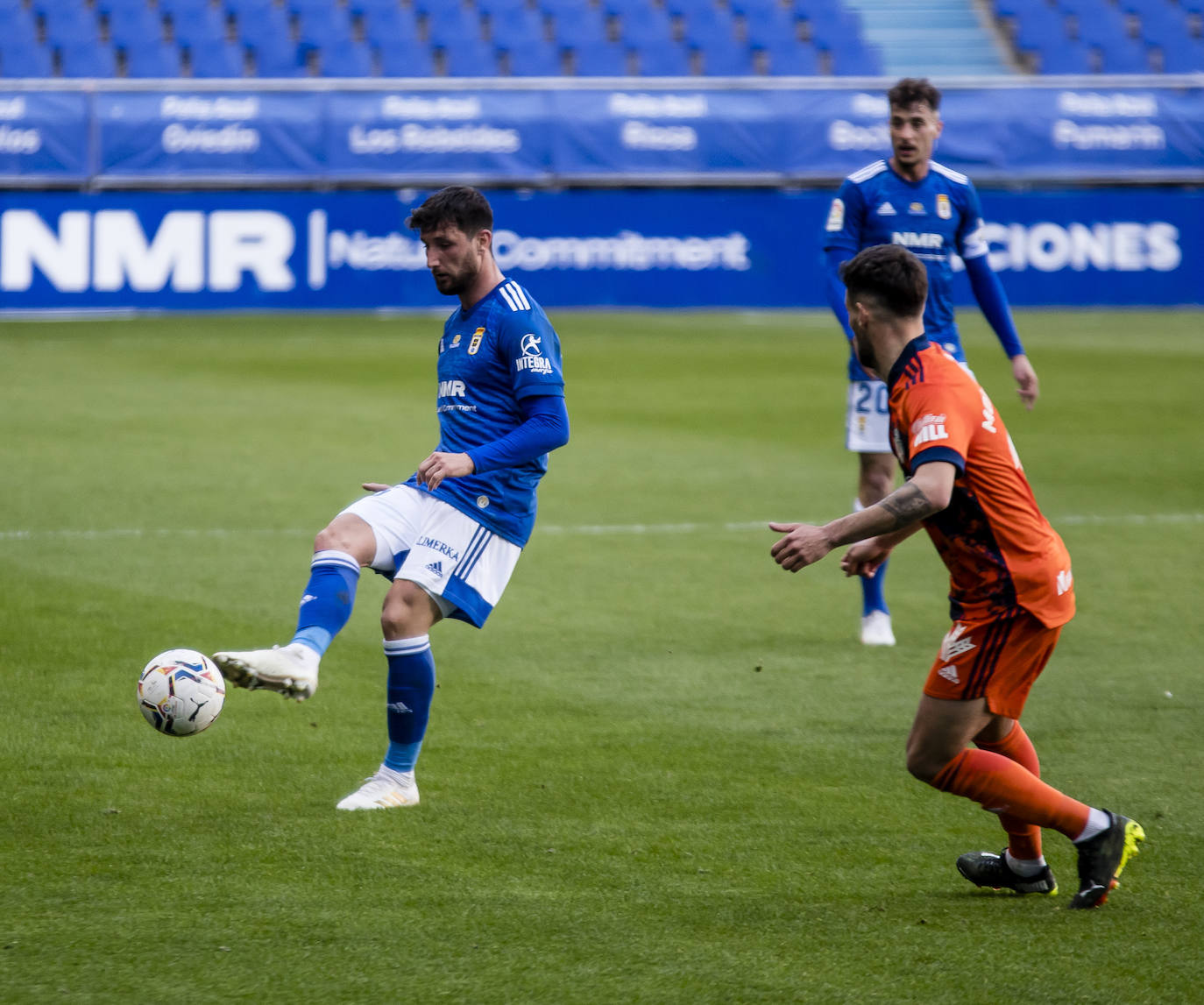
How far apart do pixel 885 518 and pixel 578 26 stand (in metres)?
25.5

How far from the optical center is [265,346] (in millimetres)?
18875

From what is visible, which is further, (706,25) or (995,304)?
(706,25)

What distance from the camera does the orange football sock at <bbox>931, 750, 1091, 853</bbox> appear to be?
4.04m

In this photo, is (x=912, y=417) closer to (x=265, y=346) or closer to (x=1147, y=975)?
(x=1147, y=975)

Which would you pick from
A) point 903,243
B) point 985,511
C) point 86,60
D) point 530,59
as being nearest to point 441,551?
point 985,511

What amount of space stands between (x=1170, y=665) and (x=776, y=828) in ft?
9.31

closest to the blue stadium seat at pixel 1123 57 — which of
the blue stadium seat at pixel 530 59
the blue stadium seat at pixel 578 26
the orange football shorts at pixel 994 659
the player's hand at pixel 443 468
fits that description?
the blue stadium seat at pixel 578 26

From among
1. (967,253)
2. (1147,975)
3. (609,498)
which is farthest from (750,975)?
(609,498)

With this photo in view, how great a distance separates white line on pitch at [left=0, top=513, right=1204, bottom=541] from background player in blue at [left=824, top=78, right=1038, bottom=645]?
7.17 feet

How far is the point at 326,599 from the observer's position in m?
4.58

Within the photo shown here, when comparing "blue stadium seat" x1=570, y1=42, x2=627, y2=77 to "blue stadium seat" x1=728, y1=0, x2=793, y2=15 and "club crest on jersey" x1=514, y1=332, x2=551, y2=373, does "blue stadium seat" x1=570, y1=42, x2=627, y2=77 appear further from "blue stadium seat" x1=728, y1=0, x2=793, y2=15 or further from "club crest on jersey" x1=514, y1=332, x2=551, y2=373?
"club crest on jersey" x1=514, y1=332, x2=551, y2=373

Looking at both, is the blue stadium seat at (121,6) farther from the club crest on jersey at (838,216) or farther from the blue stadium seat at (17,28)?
the club crest on jersey at (838,216)

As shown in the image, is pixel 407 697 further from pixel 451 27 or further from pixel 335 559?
pixel 451 27

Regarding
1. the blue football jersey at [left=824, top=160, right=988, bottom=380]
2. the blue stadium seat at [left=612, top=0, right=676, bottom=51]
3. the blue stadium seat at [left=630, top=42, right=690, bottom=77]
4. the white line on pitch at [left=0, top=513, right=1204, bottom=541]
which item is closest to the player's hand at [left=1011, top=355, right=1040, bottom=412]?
the blue football jersey at [left=824, top=160, right=988, bottom=380]
